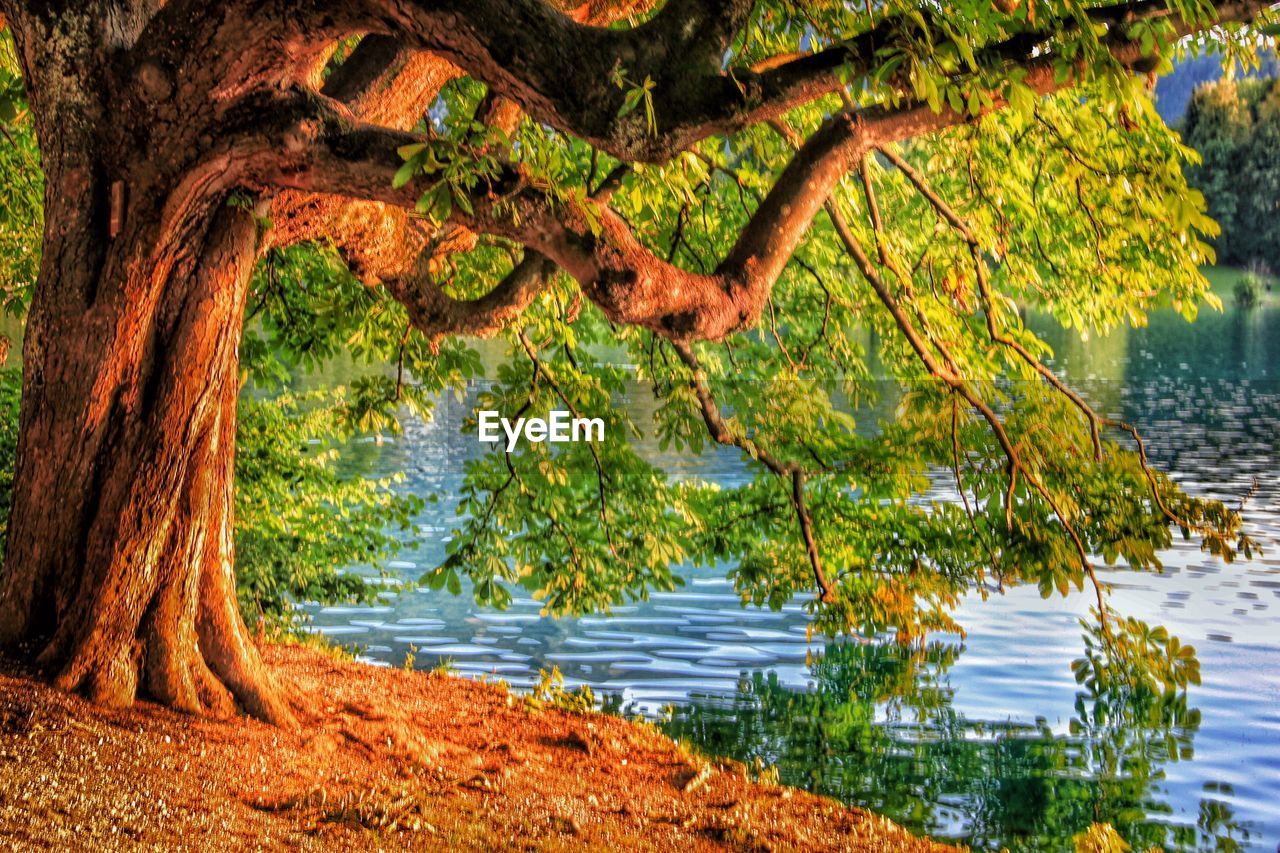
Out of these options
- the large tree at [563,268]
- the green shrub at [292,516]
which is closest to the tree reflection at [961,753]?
the large tree at [563,268]

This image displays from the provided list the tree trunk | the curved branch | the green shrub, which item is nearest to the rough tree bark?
the tree trunk

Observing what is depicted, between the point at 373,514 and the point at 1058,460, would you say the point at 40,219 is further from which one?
the point at 1058,460

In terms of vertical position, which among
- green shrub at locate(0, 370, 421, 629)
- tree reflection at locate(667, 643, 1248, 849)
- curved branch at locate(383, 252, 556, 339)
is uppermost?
curved branch at locate(383, 252, 556, 339)

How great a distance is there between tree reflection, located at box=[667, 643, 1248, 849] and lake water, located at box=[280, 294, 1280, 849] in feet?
0.08

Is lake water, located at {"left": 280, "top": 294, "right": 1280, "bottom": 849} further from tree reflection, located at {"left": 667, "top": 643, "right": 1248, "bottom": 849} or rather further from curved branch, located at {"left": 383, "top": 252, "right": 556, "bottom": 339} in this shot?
curved branch, located at {"left": 383, "top": 252, "right": 556, "bottom": 339}

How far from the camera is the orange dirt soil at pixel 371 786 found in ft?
16.8

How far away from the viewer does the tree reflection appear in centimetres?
884

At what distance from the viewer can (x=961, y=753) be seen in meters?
10.6

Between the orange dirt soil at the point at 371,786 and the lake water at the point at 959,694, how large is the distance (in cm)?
219

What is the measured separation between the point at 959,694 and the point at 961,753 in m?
2.07

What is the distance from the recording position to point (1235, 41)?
6.55 metres

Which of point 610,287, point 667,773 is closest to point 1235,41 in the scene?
point 610,287

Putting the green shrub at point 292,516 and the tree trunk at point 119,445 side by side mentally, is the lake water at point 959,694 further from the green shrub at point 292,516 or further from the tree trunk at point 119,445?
the tree trunk at point 119,445

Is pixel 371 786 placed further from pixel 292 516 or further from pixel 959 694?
pixel 959 694
